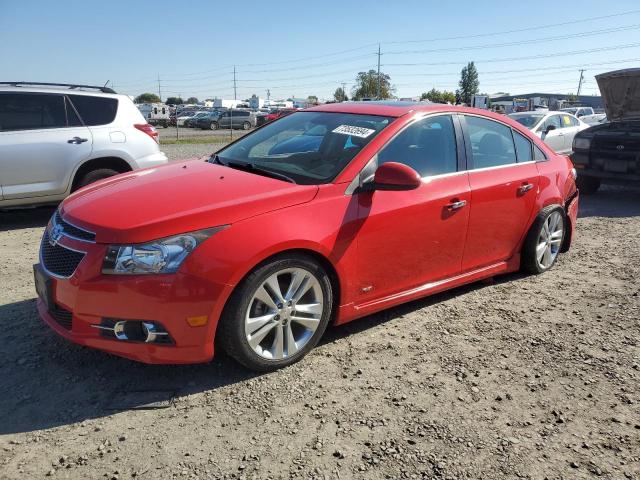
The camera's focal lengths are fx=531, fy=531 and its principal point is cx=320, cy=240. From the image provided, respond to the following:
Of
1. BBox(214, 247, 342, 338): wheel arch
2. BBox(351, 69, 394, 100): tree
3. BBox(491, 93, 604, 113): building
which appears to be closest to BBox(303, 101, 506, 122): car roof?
BBox(214, 247, 342, 338): wheel arch

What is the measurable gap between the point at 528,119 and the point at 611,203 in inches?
155

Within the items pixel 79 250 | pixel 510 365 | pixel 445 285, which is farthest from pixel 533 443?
pixel 79 250

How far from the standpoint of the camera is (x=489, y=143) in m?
4.50

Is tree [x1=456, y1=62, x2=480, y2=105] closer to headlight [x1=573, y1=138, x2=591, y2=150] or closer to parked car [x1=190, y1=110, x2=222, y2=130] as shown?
parked car [x1=190, y1=110, x2=222, y2=130]

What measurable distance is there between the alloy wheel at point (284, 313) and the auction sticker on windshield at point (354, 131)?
115 cm

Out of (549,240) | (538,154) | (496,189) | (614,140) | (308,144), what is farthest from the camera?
(614,140)

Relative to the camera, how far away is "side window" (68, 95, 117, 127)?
685 centimetres

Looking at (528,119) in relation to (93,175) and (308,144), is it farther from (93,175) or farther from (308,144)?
(308,144)

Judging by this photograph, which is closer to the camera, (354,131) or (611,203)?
(354,131)

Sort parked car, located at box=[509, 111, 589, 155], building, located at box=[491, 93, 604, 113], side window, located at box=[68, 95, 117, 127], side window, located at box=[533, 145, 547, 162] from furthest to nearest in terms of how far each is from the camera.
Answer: building, located at box=[491, 93, 604, 113] → parked car, located at box=[509, 111, 589, 155] → side window, located at box=[68, 95, 117, 127] → side window, located at box=[533, 145, 547, 162]

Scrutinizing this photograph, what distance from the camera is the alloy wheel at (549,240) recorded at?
4.92m

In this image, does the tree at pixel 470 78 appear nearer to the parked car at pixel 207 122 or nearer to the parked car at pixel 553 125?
the parked car at pixel 207 122

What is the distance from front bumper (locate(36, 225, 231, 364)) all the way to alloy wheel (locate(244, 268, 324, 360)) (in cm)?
25

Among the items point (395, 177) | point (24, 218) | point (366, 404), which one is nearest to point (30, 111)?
point (24, 218)
